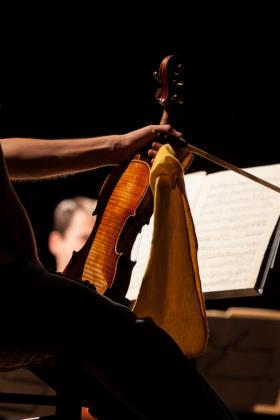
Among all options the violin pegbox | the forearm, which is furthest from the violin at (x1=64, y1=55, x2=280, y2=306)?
the forearm

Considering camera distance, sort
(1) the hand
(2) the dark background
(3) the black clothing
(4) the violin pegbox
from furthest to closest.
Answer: (2) the dark background
(4) the violin pegbox
(1) the hand
(3) the black clothing

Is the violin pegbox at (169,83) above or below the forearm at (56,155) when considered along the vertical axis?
above

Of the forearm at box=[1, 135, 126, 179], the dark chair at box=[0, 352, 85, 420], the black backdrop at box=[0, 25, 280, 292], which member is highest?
the black backdrop at box=[0, 25, 280, 292]

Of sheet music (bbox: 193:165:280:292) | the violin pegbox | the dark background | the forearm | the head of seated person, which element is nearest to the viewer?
the forearm

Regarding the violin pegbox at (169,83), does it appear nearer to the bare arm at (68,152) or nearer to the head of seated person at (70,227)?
the bare arm at (68,152)

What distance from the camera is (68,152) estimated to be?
1671 millimetres

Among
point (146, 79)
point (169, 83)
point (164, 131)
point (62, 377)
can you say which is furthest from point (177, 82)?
point (146, 79)

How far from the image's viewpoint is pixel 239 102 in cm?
382

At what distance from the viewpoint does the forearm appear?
1580mm

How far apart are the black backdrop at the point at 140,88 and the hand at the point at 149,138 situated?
193 cm

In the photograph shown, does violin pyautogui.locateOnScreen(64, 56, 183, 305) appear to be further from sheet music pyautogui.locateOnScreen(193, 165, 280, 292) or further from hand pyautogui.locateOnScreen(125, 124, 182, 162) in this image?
sheet music pyautogui.locateOnScreen(193, 165, 280, 292)

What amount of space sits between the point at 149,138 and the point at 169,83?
0.24 meters

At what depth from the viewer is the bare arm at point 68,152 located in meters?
1.58

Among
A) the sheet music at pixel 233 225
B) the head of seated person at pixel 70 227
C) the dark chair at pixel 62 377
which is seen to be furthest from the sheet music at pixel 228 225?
the head of seated person at pixel 70 227
